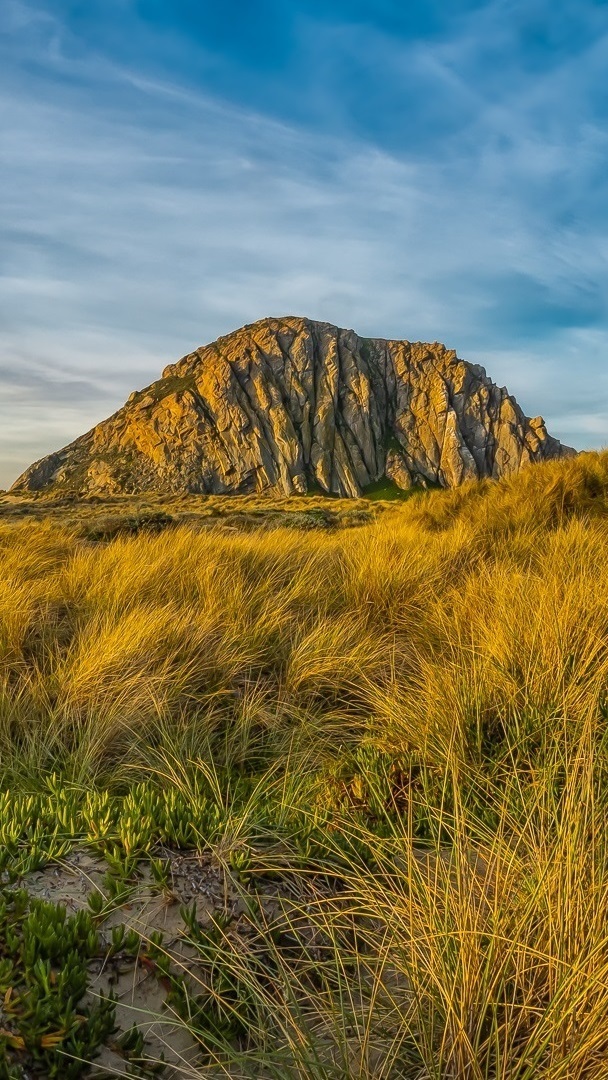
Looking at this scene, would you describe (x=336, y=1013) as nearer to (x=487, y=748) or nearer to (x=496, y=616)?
(x=487, y=748)

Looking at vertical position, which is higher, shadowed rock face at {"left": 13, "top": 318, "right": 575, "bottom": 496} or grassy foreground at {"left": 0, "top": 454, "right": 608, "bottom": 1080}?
shadowed rock face at {"left": 13, "top": 318, "right": 575, "bottom": 496}

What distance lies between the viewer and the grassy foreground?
1466 mm

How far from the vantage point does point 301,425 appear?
434 feet

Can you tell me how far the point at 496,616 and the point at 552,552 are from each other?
2.13m

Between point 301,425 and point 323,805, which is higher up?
point 301,425

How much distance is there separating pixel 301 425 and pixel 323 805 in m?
132

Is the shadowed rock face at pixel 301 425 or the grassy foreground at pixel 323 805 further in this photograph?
the shadowed rock face at pixel 301 425

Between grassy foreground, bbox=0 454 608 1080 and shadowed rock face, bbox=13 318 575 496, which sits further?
shadowed rock face, bbox=13 318 575 496

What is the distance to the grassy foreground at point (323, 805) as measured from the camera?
Result: 1.47 m

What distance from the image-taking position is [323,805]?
2.62 meters

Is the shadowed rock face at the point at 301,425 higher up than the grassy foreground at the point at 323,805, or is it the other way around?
the shadowed rock face at the point at 301,425

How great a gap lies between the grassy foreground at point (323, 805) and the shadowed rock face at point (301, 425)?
115 metres

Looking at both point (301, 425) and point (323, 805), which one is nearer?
point (323, 805)

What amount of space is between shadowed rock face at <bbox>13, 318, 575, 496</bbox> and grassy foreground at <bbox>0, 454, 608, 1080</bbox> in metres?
115
